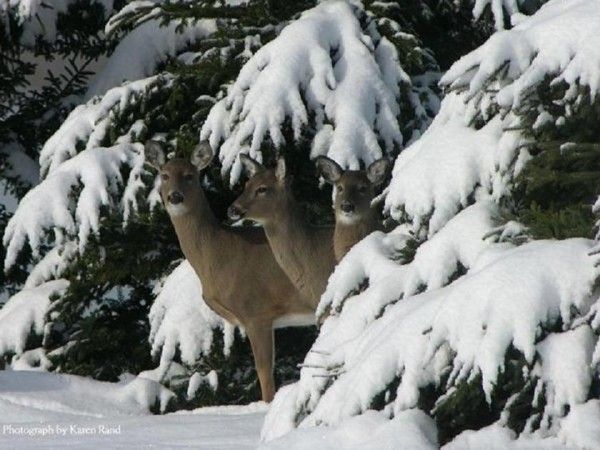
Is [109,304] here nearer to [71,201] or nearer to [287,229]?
[71,201]

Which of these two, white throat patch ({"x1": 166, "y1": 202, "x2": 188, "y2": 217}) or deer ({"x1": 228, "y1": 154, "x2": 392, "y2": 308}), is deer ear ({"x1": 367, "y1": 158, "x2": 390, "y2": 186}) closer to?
deer ({"x1": 228, "y1": 154, "x2": 392, "y2": 308})

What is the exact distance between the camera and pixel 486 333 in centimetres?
454

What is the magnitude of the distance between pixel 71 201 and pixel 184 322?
38.0 inches

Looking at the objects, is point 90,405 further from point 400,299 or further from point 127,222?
point 400,299

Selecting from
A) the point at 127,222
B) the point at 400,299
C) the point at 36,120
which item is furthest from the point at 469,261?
the point at 36,120

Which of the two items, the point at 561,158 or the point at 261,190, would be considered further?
the point at 261,190

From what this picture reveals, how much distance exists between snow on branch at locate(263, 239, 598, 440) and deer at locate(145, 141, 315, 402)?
12.6 feet

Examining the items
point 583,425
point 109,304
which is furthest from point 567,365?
point 109,304

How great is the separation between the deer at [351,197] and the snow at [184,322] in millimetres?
963

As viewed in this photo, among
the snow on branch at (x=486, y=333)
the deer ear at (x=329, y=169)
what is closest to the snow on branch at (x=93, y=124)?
the deer ear at (x=329, y=169)

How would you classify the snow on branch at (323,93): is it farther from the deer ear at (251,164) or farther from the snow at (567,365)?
the snow at (567,365)

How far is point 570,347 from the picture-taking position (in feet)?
15.1

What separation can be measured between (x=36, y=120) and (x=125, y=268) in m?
2.36

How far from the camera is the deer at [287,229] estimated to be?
8.73m
